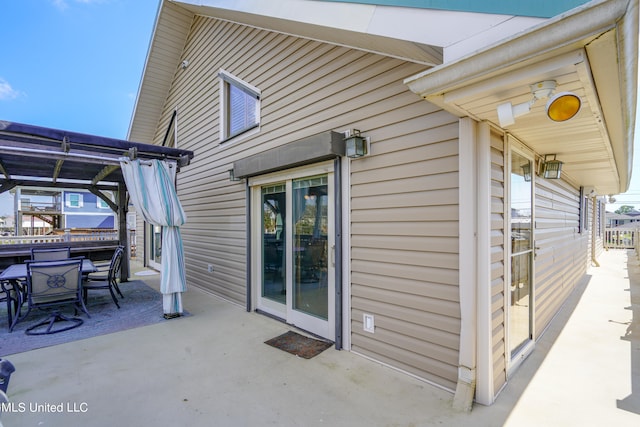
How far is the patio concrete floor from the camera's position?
2152mm

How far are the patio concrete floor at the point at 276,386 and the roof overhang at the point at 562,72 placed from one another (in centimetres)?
210

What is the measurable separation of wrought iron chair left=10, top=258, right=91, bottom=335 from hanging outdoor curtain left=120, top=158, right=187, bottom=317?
104cm

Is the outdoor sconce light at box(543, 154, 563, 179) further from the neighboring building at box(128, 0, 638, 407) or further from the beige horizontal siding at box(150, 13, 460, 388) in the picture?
the beige horizontal siding at box(150, 13, 460, 388)

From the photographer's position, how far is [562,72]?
1481mm

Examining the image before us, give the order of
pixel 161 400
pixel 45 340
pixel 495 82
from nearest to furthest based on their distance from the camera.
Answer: pixel 495 82 → pixel 161 400 → pixel 45 340

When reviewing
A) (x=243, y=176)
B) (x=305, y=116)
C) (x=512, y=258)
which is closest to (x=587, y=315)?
(x=512, y=258)

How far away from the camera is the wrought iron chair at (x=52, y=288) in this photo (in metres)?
3.81

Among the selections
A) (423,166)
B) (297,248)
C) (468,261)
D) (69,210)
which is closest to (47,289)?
(297,248)

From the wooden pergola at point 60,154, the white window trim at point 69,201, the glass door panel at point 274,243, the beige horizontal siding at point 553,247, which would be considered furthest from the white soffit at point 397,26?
the white window trim at point 69,201

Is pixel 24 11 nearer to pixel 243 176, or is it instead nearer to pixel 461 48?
pixel 243 176

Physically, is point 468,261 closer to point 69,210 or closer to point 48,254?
point 48,254

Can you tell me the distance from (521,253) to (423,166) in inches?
54.0

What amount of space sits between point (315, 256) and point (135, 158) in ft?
9.83

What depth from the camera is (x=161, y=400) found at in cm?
239
